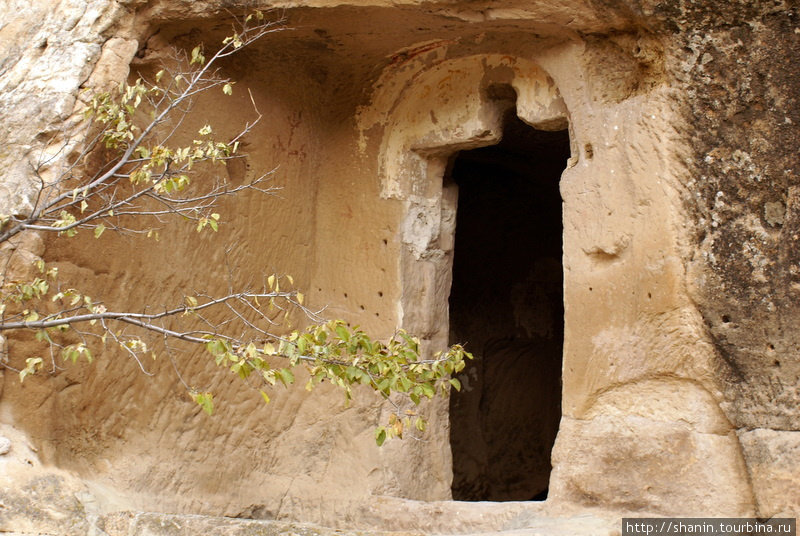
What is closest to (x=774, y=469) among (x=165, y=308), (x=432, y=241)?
(x=432, y=241)

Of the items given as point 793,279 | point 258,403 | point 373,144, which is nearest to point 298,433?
point 258,403

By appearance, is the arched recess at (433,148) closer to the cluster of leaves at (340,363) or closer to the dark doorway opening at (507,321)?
the dark doorway opening at (507,321)

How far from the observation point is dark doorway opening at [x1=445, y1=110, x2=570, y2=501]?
6070mm

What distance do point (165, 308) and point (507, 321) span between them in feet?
10.5

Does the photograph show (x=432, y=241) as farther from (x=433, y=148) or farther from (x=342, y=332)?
(x=342, y=332)

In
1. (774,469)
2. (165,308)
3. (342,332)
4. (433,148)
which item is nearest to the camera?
(342,332)

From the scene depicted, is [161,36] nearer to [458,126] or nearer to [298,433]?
[458,126]

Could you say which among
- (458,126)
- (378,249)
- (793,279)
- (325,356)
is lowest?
(325,356)

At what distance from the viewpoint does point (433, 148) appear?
454 cm

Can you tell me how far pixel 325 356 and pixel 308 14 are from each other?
1651 mm

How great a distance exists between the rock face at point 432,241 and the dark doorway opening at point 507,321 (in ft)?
4.56

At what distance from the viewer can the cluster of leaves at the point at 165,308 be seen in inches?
116

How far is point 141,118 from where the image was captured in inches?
160

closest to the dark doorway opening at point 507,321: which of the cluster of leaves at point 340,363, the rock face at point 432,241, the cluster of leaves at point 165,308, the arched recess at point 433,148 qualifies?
the arched recess at point 433,148
